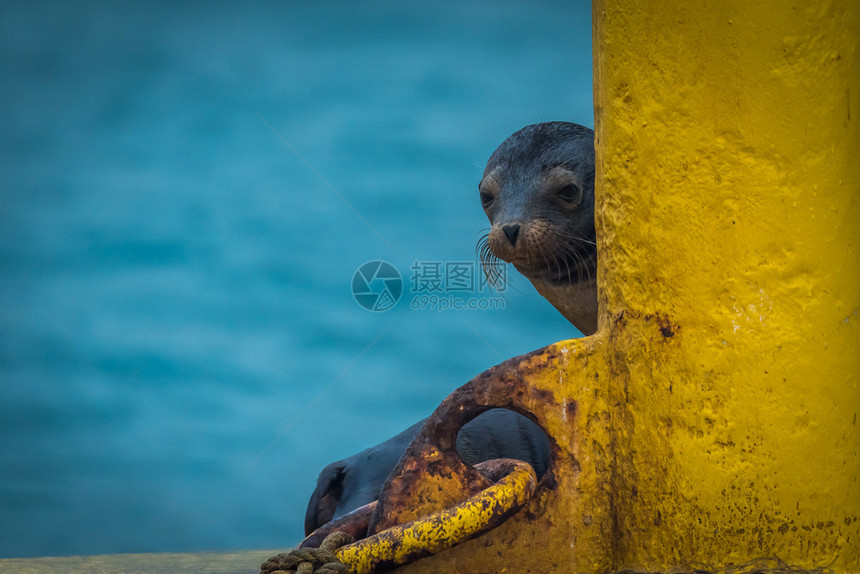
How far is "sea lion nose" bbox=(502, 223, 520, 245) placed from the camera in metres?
3.35

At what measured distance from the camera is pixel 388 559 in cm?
193

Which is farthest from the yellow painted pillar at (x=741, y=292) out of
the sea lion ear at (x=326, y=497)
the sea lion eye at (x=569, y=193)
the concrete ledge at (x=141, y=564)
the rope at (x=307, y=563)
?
the concrete ledge at (x=141, y=564)

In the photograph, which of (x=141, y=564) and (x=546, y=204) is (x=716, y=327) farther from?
(x=141, y=564)

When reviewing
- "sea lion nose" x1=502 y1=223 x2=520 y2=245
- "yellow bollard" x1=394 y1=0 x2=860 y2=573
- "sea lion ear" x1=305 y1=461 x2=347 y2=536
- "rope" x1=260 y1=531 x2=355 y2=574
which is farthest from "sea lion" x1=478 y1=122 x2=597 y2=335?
"rope" x1=260 y1=531 x2=355 y2=574

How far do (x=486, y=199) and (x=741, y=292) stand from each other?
1.99 metres

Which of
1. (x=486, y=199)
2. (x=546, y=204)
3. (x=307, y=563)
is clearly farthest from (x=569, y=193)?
(x=307, y=563)

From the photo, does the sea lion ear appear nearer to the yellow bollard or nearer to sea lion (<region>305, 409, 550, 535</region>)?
sea lion (<region>305, 409, 550, 535</region>)

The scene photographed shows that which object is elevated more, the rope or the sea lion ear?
the sea lion ear

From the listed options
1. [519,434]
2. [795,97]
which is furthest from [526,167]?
[795,97]

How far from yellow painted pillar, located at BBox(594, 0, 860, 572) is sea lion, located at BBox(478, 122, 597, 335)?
1.35m

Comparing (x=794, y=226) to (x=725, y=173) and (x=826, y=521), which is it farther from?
(x=826, y=521)

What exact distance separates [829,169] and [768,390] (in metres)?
0.52

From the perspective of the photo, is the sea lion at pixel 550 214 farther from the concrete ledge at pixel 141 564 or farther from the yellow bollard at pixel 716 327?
the concrete ledge at pixel 141 564

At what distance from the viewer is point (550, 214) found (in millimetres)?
3447
